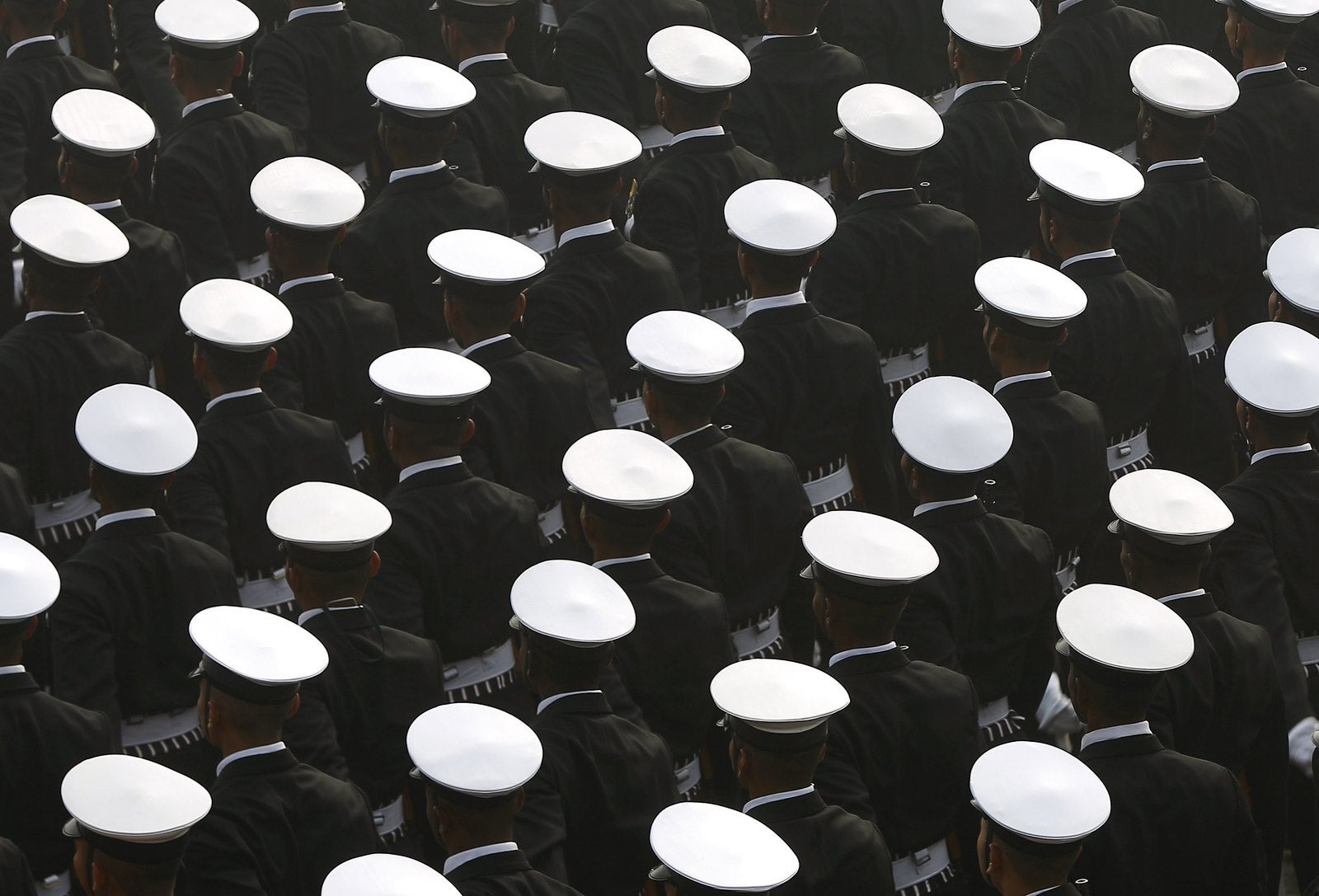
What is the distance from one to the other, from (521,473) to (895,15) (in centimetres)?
374

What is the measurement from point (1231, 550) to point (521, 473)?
251 cm

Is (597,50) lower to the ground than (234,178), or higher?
higher

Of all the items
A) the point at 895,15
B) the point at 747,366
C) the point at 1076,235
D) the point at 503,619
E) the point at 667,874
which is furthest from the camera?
the point at 895,15

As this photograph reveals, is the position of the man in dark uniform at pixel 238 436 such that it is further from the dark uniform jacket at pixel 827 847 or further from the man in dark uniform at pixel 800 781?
the dark uniform jacket at pixel 827 847

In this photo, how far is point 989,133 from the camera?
9.23 meters

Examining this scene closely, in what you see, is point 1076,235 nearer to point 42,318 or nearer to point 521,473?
point 521,473

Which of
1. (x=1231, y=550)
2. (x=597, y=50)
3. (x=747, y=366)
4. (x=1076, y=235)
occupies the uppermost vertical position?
(x=597, y=50)

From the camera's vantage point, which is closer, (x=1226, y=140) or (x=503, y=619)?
(x=503, y=619)

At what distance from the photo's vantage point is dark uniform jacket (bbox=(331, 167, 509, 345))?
335 inches

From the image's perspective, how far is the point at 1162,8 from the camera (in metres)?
10.9

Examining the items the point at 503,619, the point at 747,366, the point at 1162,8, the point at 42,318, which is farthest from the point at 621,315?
the point at 1162,8

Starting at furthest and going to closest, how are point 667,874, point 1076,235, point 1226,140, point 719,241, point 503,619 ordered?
point 1226,140 < point 719,241 < point 1076,235 < point 503,619 < point 667,874

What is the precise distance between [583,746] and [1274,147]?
5.05 meters

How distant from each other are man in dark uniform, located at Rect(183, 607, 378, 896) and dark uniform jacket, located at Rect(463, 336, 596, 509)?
1.73 metres
